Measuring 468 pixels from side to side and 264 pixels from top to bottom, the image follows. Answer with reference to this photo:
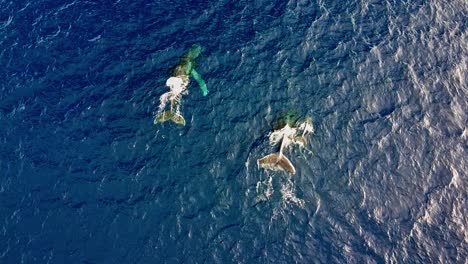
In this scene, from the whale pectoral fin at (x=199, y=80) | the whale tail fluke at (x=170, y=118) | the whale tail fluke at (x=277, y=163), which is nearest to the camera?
the whale tail fluke at (x=277, y=163)

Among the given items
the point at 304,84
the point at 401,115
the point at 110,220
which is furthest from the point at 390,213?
the point at 110,220

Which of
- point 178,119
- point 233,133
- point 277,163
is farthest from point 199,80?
point 277,163

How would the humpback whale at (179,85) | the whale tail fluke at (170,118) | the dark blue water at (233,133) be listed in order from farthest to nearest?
the humpback whale at (179,85)
the whale tail fluke at (170,118)
the dark blue water at (233,133)

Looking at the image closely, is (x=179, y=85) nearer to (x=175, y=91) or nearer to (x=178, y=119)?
(x=175, y=91)

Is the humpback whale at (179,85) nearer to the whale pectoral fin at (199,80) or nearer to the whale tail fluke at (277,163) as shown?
the whale pectoral fin at (199,80)

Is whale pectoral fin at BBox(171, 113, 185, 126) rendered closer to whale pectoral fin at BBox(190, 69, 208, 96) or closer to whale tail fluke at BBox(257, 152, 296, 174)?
whale pectoral fin at BBox(190, 69, 208, 96)

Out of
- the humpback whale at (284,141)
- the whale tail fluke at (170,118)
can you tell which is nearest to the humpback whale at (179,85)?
the whale tail fluke at (170,118)

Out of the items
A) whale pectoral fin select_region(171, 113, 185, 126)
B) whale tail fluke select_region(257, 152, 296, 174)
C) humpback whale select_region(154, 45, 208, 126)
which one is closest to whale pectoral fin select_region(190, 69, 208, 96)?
humpback whale select_region(154, 45, 208, 126)
